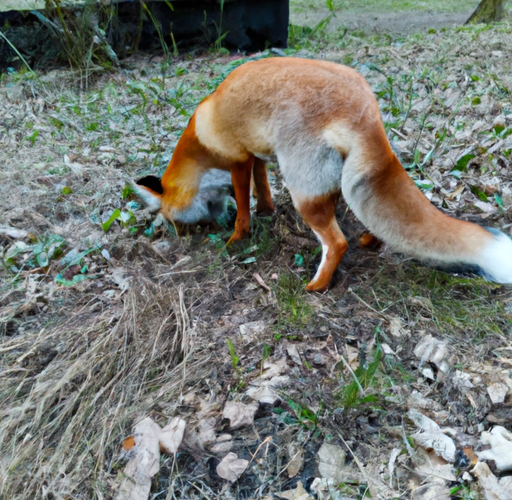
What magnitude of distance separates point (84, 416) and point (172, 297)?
89cm

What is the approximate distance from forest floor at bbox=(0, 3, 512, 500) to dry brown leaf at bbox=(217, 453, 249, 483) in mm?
17

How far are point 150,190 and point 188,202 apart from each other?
294 millimetres

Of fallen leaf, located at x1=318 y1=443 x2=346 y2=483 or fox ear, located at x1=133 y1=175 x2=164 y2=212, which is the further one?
fox ear, located at x1=133 y1=175 x2=164 y2=212

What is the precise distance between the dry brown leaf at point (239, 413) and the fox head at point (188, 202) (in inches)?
70.7

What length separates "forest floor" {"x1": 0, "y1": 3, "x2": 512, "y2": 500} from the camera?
206 cm

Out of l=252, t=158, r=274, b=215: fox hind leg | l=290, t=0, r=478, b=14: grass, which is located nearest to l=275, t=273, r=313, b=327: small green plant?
l=252, t=158, r=274, b=215: fox hind leg

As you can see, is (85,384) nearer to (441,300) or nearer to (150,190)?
(150,190)

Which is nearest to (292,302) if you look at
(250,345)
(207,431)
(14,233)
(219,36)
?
(250,345)

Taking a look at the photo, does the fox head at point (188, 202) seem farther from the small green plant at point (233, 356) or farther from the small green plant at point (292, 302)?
the small green plant at point (233, 356)

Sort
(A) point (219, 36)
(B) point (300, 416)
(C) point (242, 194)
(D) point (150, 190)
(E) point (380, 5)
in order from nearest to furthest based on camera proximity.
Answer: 1. (B) point (300, 416)
2. (C) point (242, 194)
3. (D) point (150, 190)
4. (A) point (219, 36)
5. (E) point (380, 5)

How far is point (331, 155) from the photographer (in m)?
2.87

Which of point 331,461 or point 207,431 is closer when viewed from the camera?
point 331,461

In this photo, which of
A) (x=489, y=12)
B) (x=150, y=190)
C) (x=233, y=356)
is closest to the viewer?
(x=233, y=356)

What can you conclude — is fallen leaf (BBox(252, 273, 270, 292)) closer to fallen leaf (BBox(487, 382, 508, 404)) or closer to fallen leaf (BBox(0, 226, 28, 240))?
fallen leaf (BBox(487, 382, 508, 404))
